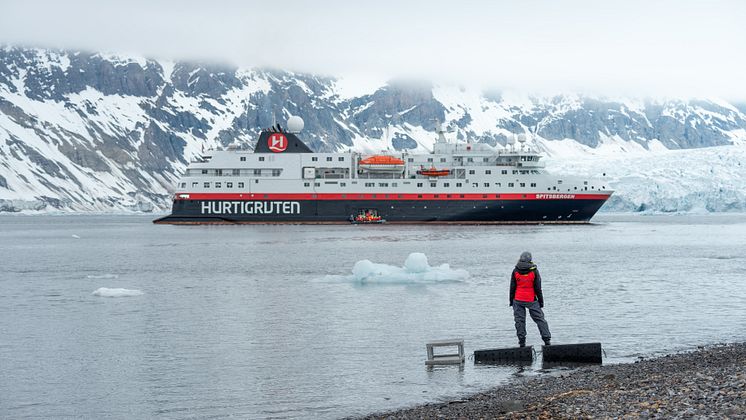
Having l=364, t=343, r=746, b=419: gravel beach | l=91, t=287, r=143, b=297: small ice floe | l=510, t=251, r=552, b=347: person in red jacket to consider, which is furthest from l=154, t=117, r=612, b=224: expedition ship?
l=364, t=343, r=746, b=419: gravel beach

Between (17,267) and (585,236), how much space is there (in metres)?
42.3

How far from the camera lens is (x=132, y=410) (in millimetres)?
13633

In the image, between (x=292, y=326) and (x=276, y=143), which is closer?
(x=292, y=326)

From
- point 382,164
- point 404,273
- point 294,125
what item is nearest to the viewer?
point 404,273

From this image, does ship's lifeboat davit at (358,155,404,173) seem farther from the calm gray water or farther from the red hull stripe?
the calm gray water

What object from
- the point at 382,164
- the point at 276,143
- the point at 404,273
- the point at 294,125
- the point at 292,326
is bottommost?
the point at 292,326

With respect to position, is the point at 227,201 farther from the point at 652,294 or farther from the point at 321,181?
the point at 652,294

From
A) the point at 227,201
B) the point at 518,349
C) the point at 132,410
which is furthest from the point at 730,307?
the point at 227,201

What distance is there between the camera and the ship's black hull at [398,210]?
82688 mm

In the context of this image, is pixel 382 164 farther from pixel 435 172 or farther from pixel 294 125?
pixel 294 125

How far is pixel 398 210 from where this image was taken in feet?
274

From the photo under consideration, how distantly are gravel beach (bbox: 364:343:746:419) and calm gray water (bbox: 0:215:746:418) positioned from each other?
894 mm

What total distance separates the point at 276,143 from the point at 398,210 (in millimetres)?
13485

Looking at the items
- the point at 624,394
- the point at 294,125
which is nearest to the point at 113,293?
the point at 624,394
